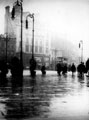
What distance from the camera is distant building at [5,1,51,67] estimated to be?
10275 centimetres

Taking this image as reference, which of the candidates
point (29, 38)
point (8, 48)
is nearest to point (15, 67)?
point (8, 48)

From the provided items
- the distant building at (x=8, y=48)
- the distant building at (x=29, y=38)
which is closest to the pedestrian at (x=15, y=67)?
the distant building at (x=29, y=38)

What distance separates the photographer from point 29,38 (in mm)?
107812

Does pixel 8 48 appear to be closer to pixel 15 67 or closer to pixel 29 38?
pixel 29 38

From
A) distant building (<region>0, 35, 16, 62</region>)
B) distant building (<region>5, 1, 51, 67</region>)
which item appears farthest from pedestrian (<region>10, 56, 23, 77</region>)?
distant building (<region>0, 35, 16, 62</region>)

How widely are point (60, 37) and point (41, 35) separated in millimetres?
36885

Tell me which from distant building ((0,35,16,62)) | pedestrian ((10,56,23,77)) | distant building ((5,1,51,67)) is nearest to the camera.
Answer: pedestrian ((10,56,23,77))

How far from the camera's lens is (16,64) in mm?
35750

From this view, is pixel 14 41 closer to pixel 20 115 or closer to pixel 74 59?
pixel 74 59

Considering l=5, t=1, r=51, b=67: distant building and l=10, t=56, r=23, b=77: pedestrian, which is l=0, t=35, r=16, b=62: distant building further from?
l=10, t=56, r=23, b=77: pedestrian

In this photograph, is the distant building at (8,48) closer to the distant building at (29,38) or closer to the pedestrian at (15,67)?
the distant building at (29,38)

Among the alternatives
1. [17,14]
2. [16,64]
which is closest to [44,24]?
[17,14]

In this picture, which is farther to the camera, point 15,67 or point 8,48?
point 8,48

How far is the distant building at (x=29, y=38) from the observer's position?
102750mm
